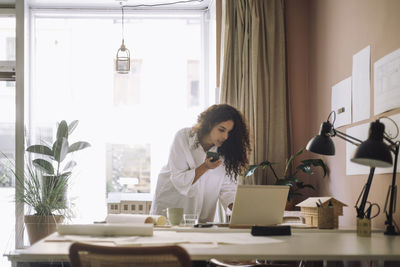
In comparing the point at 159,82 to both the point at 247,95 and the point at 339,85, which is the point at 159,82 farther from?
the point at 339,85

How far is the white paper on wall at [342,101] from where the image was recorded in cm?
347

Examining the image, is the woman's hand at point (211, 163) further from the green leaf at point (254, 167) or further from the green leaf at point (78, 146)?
the green leaf at point (78, 146)

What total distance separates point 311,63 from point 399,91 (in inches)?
72.6

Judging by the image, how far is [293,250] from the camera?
189 cm

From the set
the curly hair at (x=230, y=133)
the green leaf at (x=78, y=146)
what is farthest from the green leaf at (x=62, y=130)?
the curly hair at (x=230, y=133)

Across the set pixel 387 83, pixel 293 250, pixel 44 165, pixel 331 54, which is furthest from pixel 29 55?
pixel 293 250

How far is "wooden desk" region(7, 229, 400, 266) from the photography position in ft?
5.84

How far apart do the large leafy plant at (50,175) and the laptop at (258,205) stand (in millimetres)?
2433

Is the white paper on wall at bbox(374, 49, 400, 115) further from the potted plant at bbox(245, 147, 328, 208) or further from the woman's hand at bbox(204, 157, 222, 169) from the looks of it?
the potted plant at bbox(245, 147, 328, 208)

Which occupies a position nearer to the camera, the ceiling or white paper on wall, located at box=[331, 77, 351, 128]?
white paper on wall, located at box=[331, 77, 351, 128]

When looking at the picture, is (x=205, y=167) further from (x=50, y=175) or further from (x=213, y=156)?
(x=50, y=175)

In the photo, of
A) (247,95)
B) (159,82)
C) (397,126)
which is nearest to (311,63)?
(247,95)

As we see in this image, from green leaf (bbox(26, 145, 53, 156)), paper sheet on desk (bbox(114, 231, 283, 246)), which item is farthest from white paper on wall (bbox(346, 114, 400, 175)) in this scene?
green leaf (bbox(26, 145, 53, 156))

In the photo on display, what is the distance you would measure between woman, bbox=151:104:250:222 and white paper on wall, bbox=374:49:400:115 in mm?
1015
